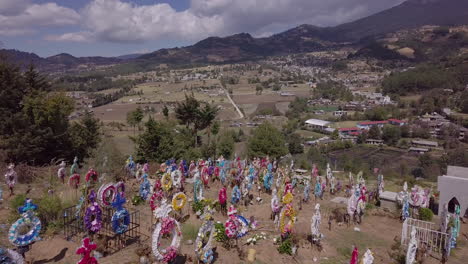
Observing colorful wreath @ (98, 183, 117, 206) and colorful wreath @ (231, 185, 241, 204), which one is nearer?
colorful wreath @ (98, 183, 117, 206)

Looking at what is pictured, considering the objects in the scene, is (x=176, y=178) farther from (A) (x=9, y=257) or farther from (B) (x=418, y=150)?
(B) (x=418, y=150)

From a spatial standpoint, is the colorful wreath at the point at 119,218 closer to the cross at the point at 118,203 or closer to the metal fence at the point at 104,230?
the cross at the point at 118,203

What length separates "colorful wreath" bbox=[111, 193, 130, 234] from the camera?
11.1 metres

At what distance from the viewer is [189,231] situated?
43.0 ft

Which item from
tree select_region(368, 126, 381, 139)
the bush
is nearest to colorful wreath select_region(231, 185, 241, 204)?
the bush

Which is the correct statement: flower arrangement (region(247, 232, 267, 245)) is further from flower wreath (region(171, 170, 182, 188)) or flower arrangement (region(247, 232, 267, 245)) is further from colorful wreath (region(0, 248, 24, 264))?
colorful wreath (region(0, 248, 24, 264))

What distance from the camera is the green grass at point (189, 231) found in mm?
12715

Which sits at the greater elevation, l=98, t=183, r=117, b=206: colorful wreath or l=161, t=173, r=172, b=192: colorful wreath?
l=98, t=183, r=117, b=206: colorful wreath

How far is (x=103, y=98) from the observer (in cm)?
11150

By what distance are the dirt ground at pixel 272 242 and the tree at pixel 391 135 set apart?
160 feet

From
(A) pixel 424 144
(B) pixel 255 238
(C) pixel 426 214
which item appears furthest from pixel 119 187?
(A) pixel 424 144

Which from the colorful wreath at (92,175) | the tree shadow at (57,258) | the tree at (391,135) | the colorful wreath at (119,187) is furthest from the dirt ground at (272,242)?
the tree at (391,135)

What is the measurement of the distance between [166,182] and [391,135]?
5542 centimetres

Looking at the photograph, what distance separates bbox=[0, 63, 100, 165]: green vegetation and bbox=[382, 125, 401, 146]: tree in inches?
2125
